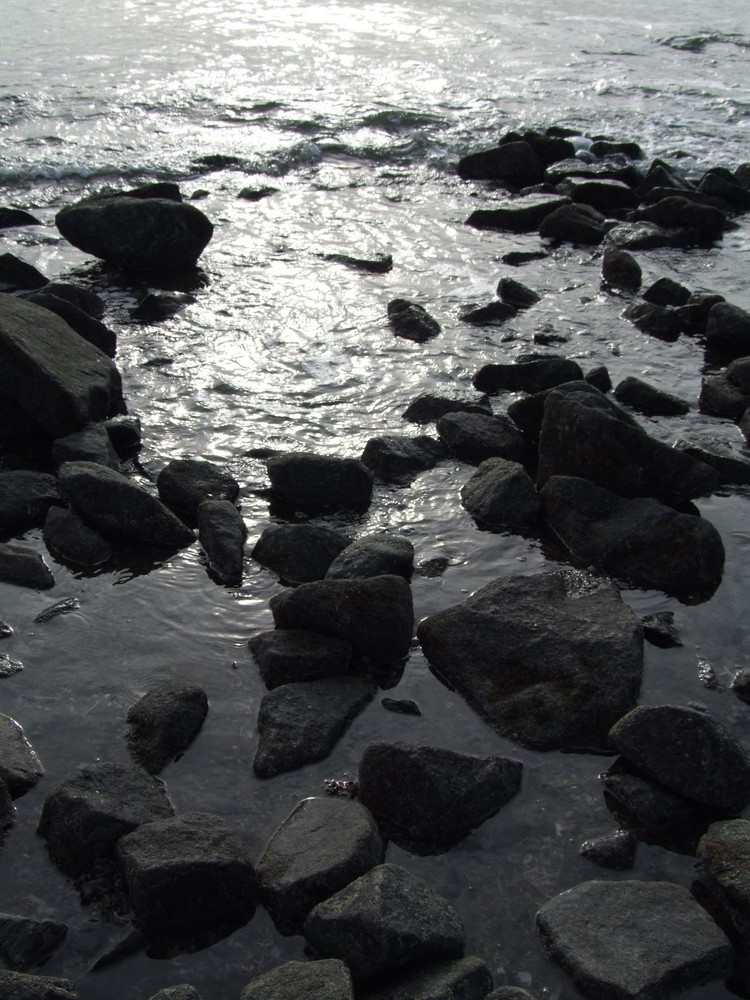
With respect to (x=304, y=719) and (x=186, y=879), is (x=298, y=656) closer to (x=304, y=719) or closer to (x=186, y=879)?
(x=304, y=719)

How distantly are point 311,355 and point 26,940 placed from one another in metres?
4.47

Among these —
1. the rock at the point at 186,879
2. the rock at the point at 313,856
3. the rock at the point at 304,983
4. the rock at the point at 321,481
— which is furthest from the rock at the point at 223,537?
the rock at the point at 304,983

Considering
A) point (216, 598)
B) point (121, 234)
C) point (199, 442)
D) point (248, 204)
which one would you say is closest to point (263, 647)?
point (216, 598)

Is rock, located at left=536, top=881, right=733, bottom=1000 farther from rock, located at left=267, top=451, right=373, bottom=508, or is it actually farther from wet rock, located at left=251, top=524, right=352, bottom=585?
rock, located at left=267, top=451, right=373, bottom=508

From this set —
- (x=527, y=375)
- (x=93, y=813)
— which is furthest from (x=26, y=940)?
(x=527, y=375)

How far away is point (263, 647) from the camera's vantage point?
3.78m

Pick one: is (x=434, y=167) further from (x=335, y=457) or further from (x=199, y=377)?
(x=335, y=457)

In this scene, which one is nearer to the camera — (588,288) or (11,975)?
(11,975)

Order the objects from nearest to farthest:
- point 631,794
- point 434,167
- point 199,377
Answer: point 631,794 → point 199,377 → point 434,167

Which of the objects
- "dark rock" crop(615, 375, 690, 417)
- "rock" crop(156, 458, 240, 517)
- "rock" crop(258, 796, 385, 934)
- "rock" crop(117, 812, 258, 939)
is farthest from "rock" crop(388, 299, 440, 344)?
"rock" crop(117, 812, 258, 939)

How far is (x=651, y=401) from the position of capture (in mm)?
5992

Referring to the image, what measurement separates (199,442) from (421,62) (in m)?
14.4

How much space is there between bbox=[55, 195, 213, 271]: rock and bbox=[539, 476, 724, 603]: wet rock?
4.55 m

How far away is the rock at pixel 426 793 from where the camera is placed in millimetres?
3102
